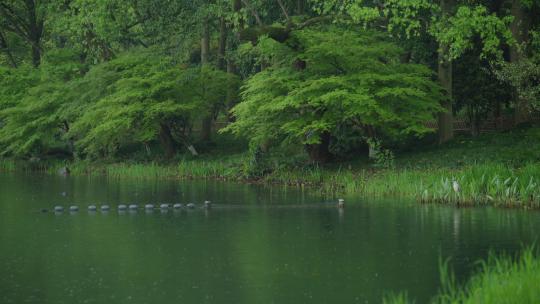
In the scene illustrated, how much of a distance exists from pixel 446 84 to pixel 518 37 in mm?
2938

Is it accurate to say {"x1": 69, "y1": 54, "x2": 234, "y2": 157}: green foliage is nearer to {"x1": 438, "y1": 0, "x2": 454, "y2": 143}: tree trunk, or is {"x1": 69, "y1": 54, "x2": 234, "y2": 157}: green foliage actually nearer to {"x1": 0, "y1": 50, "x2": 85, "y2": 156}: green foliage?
{"x1": 0, "y1": 50, "x2": 85, "y2": 156}: green foliage

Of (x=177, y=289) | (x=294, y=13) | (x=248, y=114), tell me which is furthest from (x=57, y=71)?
(x=177, y=289)

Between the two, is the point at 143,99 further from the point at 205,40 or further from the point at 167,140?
the point at 205,40

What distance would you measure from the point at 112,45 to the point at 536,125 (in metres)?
28.9

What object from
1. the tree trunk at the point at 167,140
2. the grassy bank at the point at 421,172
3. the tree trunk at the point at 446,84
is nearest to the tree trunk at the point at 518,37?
the grassy bank at the point at 421,172

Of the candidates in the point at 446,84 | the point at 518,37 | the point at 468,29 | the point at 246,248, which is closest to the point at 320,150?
the point at 446,84

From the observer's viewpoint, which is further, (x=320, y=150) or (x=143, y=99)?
(x=143, y=99)

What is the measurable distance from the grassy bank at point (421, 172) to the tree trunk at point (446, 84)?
62cm

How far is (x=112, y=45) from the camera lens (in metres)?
54.5

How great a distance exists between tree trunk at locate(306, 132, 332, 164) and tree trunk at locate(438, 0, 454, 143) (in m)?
→ 4.08

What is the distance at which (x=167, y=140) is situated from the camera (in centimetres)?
4238

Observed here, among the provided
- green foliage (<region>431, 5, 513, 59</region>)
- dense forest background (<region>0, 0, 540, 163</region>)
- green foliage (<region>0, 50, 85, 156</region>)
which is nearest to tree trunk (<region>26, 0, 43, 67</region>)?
dense forest background (<region>0, 0, 540, 163</region>)

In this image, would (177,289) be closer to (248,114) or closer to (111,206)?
(111,206)

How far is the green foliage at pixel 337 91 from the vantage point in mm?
31234
